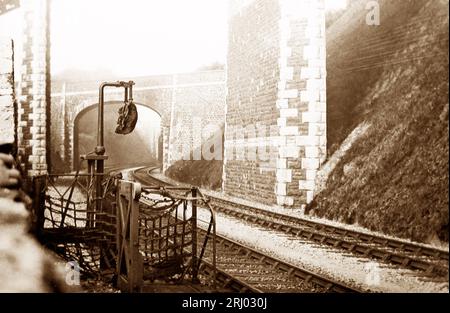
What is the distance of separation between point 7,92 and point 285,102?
8.32 meters

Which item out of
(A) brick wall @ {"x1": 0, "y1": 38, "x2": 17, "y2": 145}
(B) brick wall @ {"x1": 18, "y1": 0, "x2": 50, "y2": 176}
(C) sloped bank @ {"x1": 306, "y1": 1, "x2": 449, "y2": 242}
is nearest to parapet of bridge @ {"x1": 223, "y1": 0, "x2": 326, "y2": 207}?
(C) sloped bank @ {"x1": 306, "y1": 1, "x2": 449, "y2": 242}

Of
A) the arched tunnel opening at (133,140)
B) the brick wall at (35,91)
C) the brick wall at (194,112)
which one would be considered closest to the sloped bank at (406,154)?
the brick wall at (194,112)

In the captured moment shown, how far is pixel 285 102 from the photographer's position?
11.4m

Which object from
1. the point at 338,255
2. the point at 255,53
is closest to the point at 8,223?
the point at 338,255

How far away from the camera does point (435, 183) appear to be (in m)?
3.46

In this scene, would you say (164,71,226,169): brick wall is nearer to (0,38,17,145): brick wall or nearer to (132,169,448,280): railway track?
(132,169,448,280): railway track

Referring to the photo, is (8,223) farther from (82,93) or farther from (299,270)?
(82,93)

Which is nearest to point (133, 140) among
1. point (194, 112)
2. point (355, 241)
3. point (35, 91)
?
Answer: point (194, 112)

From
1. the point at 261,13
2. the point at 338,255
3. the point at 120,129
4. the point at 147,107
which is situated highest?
the point at 261,13

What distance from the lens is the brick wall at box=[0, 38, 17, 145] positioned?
12.3 feet

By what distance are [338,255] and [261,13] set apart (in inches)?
325

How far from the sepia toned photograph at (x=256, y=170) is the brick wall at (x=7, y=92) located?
12 mm

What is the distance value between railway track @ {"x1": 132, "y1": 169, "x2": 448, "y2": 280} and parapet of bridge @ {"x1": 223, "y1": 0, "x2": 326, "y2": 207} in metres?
1.08

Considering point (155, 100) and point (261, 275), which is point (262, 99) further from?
point (261, 275)
